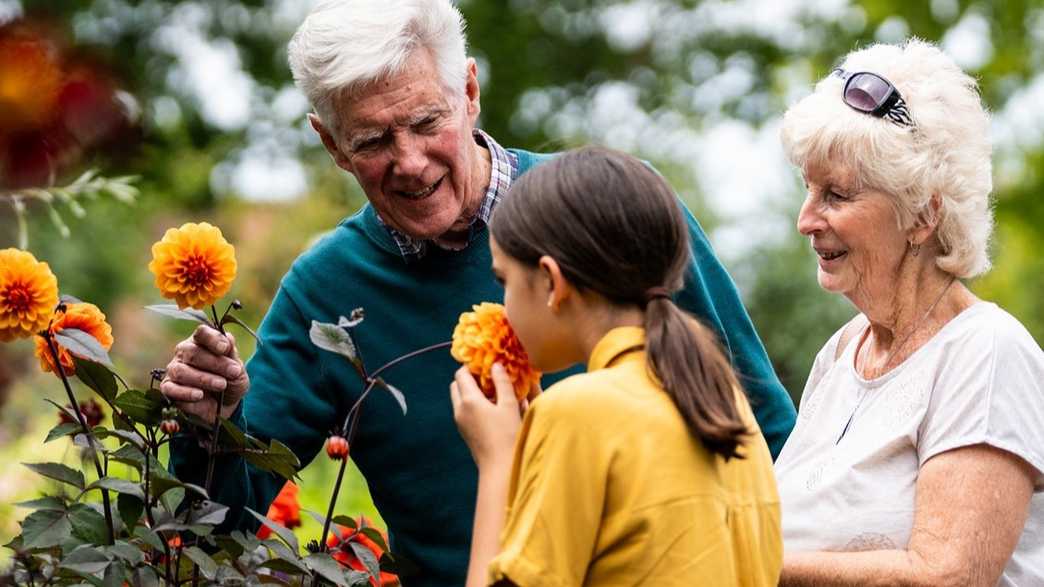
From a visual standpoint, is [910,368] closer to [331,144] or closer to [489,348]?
[489,348]

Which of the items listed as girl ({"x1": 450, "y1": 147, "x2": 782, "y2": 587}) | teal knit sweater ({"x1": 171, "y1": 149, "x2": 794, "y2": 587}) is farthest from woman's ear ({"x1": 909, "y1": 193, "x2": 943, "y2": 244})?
girl ({"x1": 450, "y1": 147, "x2": 782, "y2": 587})

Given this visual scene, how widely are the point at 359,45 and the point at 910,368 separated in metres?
1.20

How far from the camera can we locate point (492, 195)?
9.41 feet

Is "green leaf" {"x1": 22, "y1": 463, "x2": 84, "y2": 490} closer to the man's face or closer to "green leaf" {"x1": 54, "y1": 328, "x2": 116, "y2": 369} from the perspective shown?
"green leaf" {"x1": 54, "y1": 328, "x2": 116, "y2": 369}

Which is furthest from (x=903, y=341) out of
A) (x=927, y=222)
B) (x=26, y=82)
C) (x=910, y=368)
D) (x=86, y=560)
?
(x=26, y=82)

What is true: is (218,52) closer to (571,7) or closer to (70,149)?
(571,7)

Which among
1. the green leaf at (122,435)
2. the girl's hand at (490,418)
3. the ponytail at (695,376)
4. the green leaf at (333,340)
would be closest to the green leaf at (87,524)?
the green leaf at (122,435)

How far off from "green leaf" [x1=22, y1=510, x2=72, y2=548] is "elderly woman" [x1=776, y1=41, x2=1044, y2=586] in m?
1.23

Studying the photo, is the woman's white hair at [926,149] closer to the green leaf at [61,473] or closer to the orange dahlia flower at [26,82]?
the green leaf at [61,473]

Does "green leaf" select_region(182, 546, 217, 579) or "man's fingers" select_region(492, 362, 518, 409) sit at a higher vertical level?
"man's fingers" select_region(492, 362, 518, 409)

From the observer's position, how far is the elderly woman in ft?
7.72

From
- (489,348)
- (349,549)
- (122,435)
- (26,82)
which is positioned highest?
(26,82)

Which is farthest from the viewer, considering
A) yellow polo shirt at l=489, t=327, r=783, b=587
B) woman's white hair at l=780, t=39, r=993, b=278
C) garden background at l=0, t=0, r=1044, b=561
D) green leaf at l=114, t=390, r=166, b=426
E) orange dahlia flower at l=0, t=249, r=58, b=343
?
garden background at l=0, t=0, r=1044, b=561

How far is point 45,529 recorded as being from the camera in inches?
84.1
